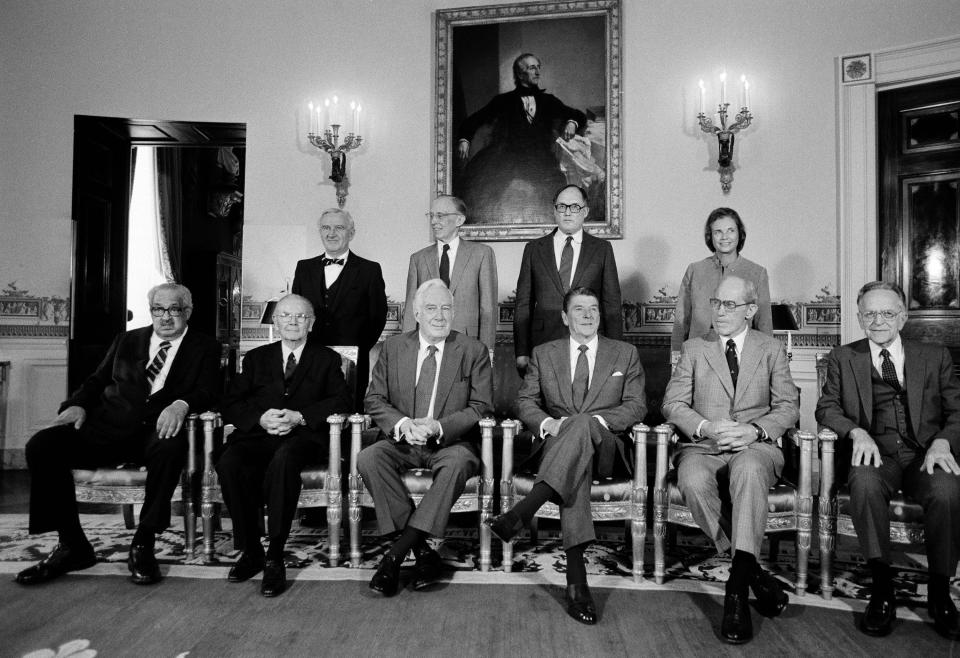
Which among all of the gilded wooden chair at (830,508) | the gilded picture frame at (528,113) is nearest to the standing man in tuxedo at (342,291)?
the gilded picture frame at (528,113)

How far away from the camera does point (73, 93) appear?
5.41m

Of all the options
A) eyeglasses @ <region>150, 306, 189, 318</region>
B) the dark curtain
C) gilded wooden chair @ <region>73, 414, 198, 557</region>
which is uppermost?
the dark curtain

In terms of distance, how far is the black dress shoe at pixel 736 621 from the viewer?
7.61 ft

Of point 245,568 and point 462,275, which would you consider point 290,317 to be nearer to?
point 462,275

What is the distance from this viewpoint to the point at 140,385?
3.38 m

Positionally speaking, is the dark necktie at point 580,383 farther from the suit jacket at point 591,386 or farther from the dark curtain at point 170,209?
the dark curtain at point 170,209

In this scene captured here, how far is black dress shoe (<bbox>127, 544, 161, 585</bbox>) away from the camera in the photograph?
283 centimetres

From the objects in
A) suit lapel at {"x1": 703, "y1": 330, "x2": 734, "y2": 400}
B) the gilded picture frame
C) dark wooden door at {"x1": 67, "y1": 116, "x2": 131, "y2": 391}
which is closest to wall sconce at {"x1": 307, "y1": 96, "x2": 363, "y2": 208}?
the gilded picture frame

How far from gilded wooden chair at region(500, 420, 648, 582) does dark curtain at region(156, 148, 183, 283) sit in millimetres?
5350

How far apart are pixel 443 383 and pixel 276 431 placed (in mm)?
823

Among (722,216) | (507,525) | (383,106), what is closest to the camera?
(507,525)

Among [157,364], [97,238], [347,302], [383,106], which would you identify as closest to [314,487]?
[157,364]

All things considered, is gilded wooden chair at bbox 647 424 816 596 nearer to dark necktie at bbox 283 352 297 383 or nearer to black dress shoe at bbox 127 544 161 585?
dark necktie at bbox 283 352 297 383

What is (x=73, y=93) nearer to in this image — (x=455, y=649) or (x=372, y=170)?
(x=372, y=170)
